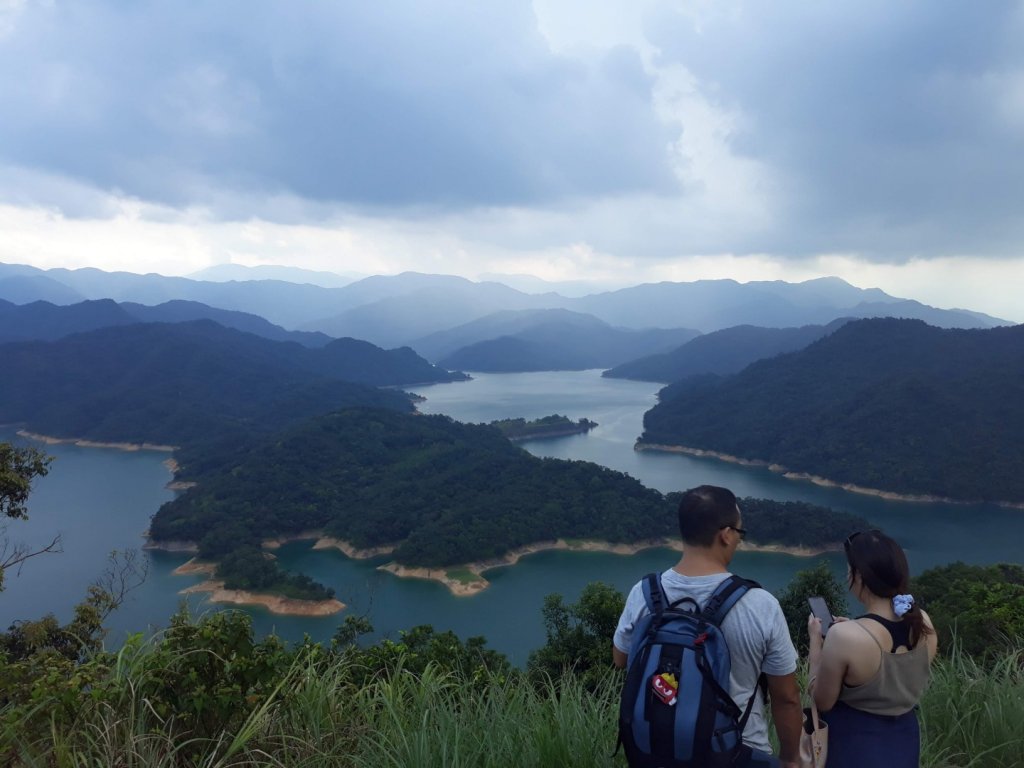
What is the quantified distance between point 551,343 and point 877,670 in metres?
145

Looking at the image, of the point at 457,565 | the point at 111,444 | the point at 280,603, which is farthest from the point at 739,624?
the point at 111,444

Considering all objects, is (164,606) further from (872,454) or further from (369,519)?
(872,454)

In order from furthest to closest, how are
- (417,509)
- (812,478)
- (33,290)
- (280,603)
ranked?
(33,290), (812,478), (417,509), (280,603)

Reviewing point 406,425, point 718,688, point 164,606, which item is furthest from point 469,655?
point 406,425

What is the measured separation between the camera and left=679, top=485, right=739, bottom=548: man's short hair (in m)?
1.48

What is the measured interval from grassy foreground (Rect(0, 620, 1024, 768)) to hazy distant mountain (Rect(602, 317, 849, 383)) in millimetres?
96671

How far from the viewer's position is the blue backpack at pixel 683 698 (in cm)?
127

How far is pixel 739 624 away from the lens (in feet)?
4.45

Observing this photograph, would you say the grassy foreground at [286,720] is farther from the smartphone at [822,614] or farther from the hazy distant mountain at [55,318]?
A: the hazy distant mountain at [55,318]

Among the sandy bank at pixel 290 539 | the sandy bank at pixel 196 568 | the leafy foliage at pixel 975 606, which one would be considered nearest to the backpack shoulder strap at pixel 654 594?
the leafy foliage at pixel 975 606

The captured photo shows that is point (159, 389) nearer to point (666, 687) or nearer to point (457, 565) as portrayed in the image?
point (457, 565)

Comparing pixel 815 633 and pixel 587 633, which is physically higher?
pixel 815 633

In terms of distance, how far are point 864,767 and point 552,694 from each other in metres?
0.78

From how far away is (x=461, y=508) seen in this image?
29859 millimetres
